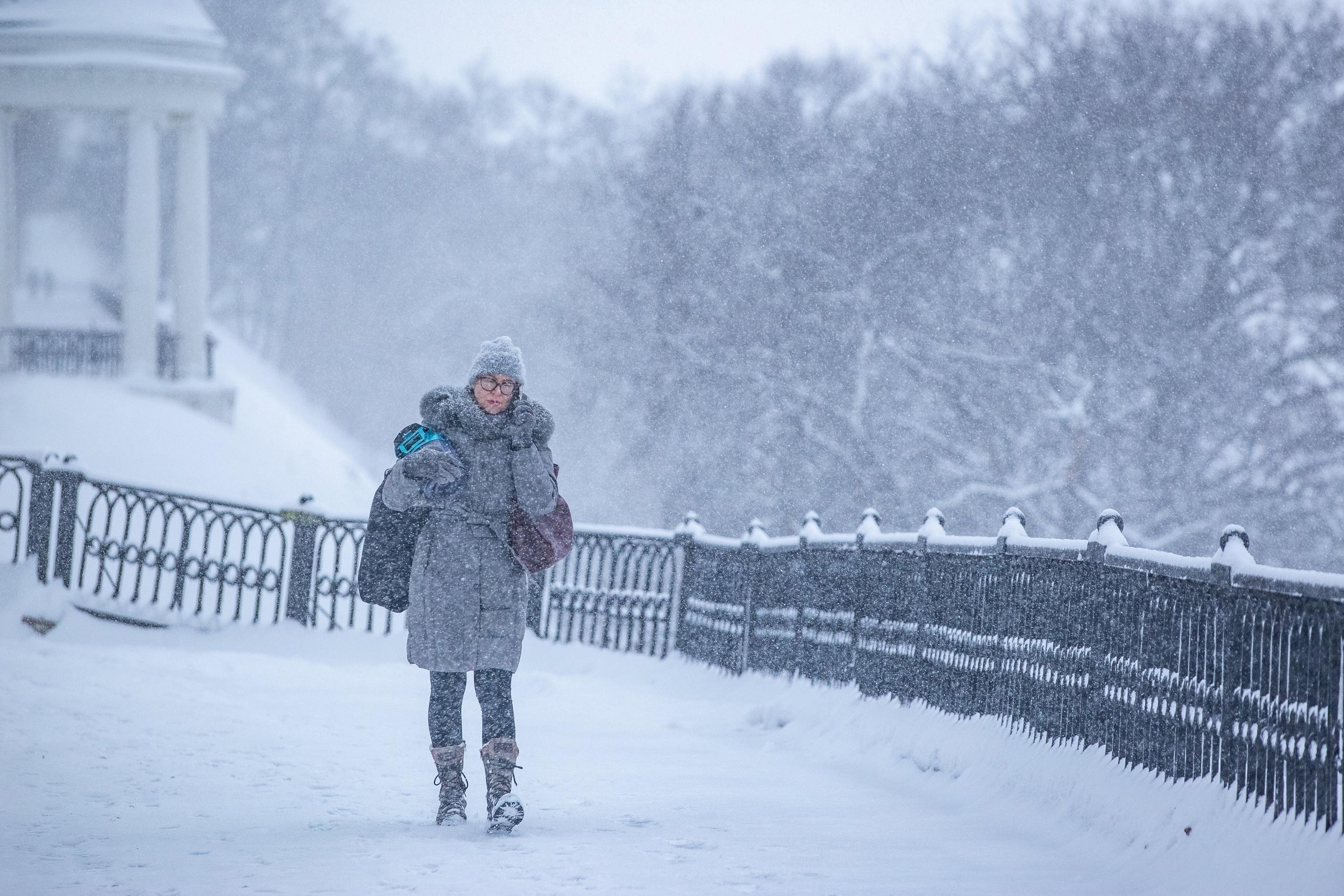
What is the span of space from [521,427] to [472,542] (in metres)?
0.47

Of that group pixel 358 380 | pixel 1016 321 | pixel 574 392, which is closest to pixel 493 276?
pixel 358 380

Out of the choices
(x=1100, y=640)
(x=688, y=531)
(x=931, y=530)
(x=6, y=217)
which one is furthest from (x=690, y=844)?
(x=6, y=217)

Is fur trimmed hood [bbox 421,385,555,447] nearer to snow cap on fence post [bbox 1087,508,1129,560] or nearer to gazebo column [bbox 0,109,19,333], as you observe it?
snow cap on fence post [bbox 1087,508,1129,560]

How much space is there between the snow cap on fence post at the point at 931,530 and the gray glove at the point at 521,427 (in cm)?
334

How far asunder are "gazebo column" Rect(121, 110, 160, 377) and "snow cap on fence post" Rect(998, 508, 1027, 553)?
23179 mm

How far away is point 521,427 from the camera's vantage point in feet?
18.8

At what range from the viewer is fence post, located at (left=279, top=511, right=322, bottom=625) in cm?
1398

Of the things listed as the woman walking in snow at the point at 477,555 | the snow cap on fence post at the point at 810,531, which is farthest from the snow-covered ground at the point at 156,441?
the woman walking in snow at the point at 477,555

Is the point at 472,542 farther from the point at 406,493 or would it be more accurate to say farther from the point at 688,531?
the point at 688,531

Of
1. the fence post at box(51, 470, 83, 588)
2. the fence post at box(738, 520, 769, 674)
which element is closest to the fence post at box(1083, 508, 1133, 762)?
the fence post at box(738, 520, 769, 674)

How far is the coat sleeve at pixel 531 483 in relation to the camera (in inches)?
224

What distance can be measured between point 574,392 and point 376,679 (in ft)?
87.5

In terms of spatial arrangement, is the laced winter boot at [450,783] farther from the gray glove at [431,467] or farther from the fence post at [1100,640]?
the fence post at [1100,640]

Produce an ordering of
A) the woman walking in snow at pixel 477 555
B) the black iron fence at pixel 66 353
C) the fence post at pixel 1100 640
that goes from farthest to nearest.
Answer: the black iron fence at pixel 66 353
the fence post at pixel 1100 640
the woman walking in snow at pixel 477 555
